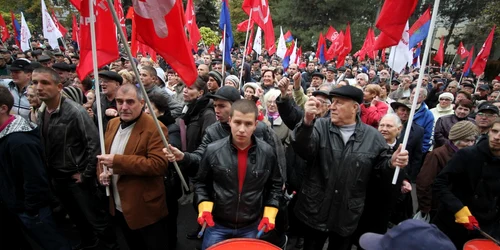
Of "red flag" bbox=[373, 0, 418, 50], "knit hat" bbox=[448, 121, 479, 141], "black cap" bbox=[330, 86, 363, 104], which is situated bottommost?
"knit hat" bbox=[448, 121, 479, 141]

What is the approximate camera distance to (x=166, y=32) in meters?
2.54

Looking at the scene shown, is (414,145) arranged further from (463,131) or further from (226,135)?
(226,135)

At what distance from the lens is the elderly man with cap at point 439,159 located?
3374 millimetres

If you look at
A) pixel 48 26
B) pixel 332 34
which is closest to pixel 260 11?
pixel 48 26

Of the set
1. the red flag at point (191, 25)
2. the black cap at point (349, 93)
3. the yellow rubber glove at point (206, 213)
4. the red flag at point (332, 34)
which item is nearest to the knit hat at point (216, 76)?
the black cap at point (349, 93)

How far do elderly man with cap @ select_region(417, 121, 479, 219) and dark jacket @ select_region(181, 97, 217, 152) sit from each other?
249cm

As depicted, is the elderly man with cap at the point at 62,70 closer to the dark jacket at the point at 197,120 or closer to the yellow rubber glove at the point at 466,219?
the dark jacket at the point at 197,120

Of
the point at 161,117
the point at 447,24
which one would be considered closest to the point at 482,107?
the point at 161,117

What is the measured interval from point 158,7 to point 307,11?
3032 centimetres

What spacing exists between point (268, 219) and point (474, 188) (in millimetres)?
1917

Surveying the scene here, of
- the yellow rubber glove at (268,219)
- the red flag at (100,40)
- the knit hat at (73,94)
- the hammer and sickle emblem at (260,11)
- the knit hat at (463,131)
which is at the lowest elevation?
the yellow rubber glove at (268,219)

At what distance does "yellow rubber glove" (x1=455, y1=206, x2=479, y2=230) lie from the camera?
2.67 m

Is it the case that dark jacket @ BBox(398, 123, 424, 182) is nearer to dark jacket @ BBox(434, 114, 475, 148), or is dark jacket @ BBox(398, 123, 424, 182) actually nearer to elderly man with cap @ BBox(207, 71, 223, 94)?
dark jacket @ BBox(434, 114, 475, 148)

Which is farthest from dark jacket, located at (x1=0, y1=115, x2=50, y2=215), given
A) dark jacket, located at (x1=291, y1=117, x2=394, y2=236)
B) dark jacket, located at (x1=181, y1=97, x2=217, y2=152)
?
dark jacket, located at (x1=291, y1=117, x2=394, y2=236)
